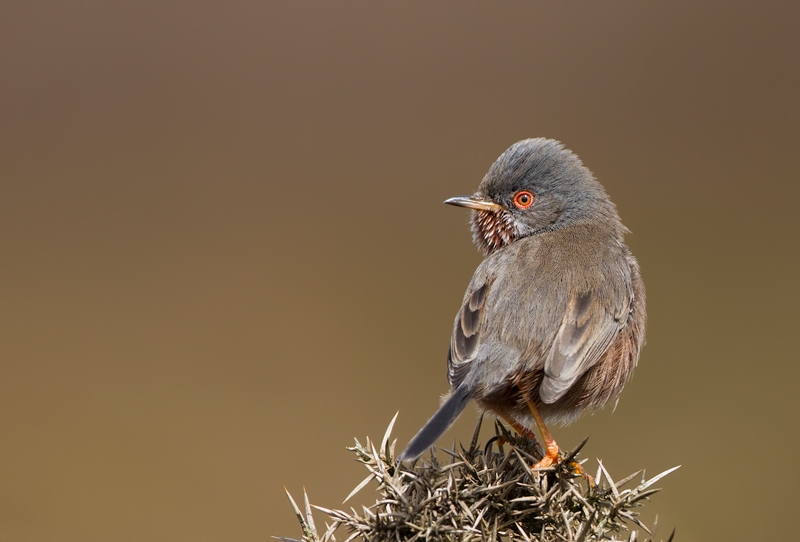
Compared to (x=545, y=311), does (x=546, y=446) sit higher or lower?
lower

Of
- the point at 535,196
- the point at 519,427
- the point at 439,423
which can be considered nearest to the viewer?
the point at 439,423

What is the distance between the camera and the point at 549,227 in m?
2.99

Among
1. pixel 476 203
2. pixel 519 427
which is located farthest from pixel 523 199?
pixel 519 427

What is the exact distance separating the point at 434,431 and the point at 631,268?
4.15ft

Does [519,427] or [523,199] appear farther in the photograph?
→ [523,199]

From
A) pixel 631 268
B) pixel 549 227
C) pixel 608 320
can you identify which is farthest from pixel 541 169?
pixel 608 320

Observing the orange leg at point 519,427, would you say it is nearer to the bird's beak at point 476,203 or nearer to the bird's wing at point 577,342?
the bird's wing at point 577,342

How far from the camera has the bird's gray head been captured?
302cm

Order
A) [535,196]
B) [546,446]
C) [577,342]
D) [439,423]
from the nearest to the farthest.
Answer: [439,423]
[546,446]
[577,342]
[535,196]

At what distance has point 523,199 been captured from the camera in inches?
120

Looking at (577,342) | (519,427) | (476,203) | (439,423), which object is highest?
(476,203)

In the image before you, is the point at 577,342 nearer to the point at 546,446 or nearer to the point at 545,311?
the point at 545,311

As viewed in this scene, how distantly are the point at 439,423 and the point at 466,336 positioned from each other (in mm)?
530

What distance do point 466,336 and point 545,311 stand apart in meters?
0.27
